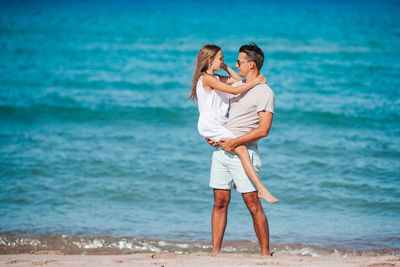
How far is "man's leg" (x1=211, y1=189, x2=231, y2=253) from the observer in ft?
14.5

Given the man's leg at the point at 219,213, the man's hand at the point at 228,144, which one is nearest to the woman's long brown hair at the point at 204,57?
the man's hand at the point at 228,144

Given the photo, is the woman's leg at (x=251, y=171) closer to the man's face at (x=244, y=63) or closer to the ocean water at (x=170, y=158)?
the man's face at (x=244, y=63)

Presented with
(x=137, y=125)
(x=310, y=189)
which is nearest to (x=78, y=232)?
(x=310, y=189)

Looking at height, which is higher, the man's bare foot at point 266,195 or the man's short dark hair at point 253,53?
the man's short dark hair at point 253,53

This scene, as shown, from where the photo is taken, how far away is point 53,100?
44.8ft

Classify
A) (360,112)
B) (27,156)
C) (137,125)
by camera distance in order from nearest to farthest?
(27,156), (137,125), (360,112)

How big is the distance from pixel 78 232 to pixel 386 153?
19.4ft

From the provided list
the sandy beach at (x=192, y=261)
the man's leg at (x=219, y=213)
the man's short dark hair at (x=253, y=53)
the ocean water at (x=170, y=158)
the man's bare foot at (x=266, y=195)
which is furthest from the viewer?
the ocean water at (x=170, y=158)

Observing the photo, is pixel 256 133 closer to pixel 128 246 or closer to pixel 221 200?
pixel 221 200

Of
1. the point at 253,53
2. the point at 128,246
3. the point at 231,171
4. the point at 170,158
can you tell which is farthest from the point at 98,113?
the point at 253,53

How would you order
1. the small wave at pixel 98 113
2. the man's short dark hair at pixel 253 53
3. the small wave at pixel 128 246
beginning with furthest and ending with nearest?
the small wave at pixel 98 113, the small wave at pixel 128 246, the man's short dark hair at pixel 253 53

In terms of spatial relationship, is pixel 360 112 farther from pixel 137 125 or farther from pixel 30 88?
pixel 30 88

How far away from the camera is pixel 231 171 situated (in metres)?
4.35

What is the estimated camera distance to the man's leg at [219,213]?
14.5 ft
